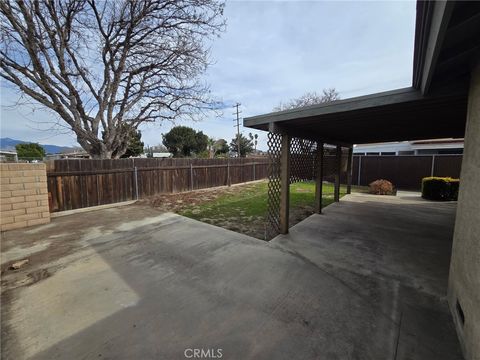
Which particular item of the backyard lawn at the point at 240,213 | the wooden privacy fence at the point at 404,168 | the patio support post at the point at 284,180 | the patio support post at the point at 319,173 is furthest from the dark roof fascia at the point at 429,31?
the wooden privacy fence at the point at 404,168

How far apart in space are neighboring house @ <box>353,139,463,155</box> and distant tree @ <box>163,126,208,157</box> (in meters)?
18.8

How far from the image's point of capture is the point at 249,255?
3188mm

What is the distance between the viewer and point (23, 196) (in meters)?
4.41

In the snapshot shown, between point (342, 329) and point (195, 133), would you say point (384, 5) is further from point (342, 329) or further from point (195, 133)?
point (195, 133)

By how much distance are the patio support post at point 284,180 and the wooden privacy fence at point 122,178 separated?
5.46 metres

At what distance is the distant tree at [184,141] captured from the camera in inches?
1081

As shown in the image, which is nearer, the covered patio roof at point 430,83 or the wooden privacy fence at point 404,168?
the covered patio roof at point 430,83

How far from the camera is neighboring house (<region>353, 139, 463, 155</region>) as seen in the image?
508 inches

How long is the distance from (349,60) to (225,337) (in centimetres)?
826

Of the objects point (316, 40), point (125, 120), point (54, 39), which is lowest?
point (125, 120)

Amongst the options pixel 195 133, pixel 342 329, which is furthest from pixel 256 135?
Result: pixel 342 329

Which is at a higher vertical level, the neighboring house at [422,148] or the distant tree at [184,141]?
the distant tree at [184,141]

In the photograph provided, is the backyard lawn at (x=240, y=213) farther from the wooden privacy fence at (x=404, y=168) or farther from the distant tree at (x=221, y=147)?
the distant tree at (x=221, y=147)

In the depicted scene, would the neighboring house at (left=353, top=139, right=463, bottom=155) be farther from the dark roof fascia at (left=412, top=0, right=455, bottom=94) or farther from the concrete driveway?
the dark roof fascia at (left=412, top=0, right=455, bottom=94)
